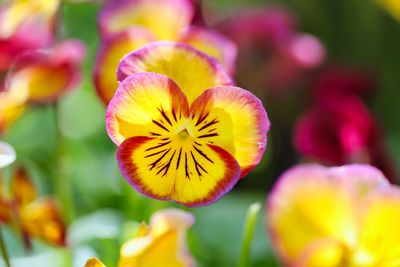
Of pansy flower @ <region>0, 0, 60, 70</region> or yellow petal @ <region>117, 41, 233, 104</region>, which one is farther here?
pansy flower @ <region>0, 0, 60, 70</region>

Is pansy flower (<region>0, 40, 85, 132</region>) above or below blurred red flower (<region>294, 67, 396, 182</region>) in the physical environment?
above

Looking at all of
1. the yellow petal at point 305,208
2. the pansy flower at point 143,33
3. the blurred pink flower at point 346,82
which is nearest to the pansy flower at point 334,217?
the yellow petal at point 305,208

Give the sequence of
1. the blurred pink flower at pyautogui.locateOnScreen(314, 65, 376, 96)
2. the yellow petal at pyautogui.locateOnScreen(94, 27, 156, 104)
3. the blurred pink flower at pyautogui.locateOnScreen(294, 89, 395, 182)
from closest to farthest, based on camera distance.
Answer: the yellow petal at pyautogui.locateOnScreen(94, 27, 156, 104) → the blurred pink flower at pyautogui.locateOnScreen(294, 89, 395, 182) → the blurred pink flower at pyautogui.locateOnScreen(314, 65, 376, 96)

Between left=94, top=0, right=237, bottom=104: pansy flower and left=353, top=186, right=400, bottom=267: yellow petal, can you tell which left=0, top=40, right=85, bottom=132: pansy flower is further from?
Answer: left=353, top=186, right=400, bottom=267: yellow petal

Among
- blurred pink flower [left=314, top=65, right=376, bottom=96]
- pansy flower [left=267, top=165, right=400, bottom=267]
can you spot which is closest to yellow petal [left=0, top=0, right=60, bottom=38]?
pansy flower [left=267, top=165, right=400, bottom=267]

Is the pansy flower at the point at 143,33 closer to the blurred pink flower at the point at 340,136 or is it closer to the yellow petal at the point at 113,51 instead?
the yellow petal at the point at 113,51

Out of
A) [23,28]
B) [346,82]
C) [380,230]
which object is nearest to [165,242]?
[380,230]
